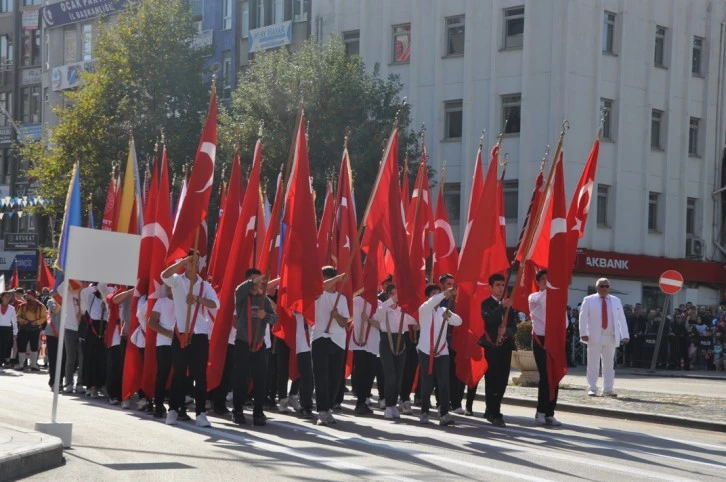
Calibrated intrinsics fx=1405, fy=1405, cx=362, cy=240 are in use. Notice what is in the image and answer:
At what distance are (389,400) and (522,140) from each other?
2851 centimetres

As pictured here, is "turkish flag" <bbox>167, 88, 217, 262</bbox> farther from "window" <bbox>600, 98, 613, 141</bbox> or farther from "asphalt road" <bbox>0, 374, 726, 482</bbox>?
"window" <bbox>600, 98, 613, 141</bbox>

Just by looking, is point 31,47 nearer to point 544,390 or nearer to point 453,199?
point 453,199

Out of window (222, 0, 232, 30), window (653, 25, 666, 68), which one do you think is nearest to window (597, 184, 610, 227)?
window (653, 25, 666, 68)

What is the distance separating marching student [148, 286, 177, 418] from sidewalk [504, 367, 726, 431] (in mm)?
6621

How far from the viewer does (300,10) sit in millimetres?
53250

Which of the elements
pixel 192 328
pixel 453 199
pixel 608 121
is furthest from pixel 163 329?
pixel 608 121

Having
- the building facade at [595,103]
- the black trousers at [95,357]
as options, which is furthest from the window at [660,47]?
the black trousers at [95,357]

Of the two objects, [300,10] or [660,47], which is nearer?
[660,47]

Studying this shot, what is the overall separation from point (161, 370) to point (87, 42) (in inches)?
1985

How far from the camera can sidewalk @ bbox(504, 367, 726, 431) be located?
18797 mm

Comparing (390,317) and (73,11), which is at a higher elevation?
(73,11)

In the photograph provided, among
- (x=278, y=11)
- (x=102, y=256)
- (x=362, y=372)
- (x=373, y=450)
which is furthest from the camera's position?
(x=278, y=11)

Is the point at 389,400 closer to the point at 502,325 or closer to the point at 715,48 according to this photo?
the point at 502,325

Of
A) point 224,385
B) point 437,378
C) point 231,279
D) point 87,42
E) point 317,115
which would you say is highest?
point 87,42
